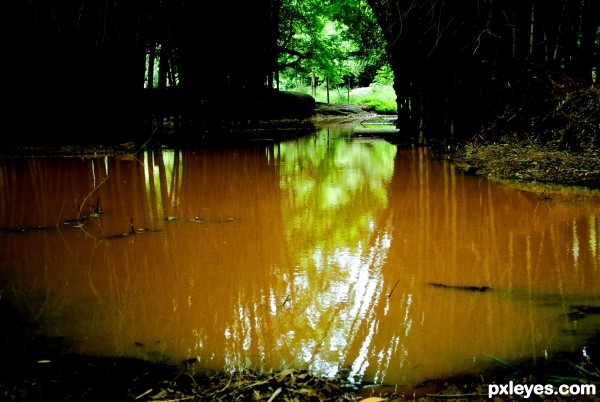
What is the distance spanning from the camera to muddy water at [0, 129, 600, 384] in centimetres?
198

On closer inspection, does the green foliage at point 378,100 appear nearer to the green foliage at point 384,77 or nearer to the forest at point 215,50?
the green foliage at point 384,77

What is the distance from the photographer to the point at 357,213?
165 inches

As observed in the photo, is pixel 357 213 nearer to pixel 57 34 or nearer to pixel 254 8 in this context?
pixel 57 34

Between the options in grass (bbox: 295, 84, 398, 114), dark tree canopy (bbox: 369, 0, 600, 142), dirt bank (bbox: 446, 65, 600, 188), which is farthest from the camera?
grass (bbox: 295, 84, 398, 114)

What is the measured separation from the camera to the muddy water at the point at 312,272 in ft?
6.48

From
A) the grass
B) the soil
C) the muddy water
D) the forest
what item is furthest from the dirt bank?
the grass

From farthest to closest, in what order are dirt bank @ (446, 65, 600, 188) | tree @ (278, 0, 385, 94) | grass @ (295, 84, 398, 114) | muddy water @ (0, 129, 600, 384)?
grass @ (295, 84, 398, 114)
tree @ (278, 0, 385, 94)
dirt bank @ (446, 65, 600, 188)
muddy water @ (0, 129, 600, 384)

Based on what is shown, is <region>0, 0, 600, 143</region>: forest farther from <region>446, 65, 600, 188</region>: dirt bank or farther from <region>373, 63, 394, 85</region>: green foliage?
<region>373, 63, 394, 85</region>: green foliage

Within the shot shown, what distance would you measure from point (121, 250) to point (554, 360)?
270 centimetres

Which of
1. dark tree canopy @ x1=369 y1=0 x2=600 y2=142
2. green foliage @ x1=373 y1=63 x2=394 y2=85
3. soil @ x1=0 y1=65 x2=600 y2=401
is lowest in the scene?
soil @ x1=0 y1=65 x2=600 y2=401

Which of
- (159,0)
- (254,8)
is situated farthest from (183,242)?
(254,8)

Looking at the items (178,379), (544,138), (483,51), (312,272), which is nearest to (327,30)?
(483,51)

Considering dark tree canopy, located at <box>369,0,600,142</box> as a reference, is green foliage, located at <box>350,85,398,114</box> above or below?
above

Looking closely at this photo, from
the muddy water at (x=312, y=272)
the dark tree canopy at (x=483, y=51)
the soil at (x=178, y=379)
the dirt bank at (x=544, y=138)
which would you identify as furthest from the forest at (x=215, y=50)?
the soil at (x=178, y=379)
